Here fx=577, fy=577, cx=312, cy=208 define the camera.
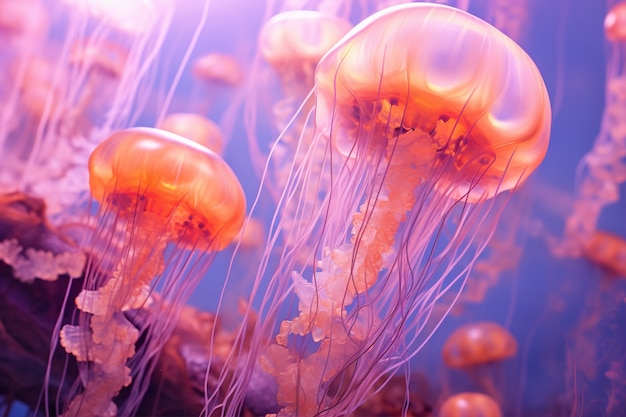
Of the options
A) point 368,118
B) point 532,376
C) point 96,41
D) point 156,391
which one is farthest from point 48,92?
point 532,376

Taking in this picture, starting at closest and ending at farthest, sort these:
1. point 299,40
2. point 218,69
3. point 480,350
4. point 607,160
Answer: point 299,40 → point 480,350 → point 607,160 → point 218,69

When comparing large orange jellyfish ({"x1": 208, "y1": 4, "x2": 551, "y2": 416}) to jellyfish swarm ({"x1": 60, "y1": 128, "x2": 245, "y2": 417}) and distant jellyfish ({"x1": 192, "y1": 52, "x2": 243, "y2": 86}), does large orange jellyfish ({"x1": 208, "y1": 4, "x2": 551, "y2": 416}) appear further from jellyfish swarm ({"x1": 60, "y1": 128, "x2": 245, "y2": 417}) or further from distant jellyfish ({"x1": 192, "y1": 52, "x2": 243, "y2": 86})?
distant jellyfish ({"x1": 192, "y1": 52, "x2": 243, "y2": 86})

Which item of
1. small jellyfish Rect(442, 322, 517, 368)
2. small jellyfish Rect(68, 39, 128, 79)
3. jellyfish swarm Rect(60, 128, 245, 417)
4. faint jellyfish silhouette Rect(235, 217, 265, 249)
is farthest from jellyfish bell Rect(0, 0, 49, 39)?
small jellyfish Rect(442, 322, 517, 368)

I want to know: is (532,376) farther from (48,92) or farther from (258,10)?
(48,92)

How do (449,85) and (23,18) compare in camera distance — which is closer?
(449,85)

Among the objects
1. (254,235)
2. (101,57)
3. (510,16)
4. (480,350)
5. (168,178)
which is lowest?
(254,235)

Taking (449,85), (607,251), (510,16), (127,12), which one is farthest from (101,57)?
(607,251)

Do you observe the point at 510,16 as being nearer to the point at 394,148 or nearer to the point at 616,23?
the point at 616,23
